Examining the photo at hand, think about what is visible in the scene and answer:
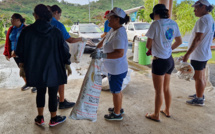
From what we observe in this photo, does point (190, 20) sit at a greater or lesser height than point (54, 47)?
greater

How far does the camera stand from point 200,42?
284cm

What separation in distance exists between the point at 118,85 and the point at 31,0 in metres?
29.7

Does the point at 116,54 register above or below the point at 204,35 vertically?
below

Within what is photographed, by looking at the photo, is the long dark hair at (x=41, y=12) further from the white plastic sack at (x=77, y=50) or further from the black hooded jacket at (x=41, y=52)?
the white plastic sack at (x=77, y=50)

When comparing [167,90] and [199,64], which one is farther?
[199,64]

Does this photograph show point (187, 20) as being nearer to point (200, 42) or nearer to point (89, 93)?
point (200, 42)

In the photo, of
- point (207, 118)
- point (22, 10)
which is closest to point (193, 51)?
point (207, 118)

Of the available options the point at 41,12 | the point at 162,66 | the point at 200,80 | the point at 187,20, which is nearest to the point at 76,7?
the point at 187,20

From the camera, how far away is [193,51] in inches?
114

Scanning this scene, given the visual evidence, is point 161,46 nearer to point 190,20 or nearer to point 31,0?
point 190,20

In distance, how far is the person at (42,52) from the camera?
1992 mm

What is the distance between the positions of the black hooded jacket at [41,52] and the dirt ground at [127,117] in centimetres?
77

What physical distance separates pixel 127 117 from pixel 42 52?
1.66 meters

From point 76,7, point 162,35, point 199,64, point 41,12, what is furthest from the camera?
point 76,7
